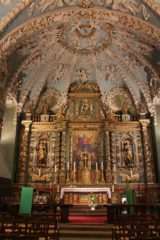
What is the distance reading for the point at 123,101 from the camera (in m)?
18.4

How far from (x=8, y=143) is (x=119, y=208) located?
8.64 m

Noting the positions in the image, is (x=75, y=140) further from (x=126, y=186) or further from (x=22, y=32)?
(x=22, y=32)

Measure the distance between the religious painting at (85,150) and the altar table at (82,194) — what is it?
5.42ft

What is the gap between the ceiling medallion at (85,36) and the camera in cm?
1461

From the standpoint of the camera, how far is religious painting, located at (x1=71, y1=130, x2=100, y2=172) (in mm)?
16250

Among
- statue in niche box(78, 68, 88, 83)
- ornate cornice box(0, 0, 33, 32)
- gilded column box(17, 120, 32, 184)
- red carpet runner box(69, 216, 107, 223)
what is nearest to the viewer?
red carpet runner box(69, 216, 107, 223)

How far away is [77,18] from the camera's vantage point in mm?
13617

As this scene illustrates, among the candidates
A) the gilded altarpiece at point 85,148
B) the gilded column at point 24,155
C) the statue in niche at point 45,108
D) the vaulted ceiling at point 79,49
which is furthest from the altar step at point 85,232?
the statue in niche at point 45,108

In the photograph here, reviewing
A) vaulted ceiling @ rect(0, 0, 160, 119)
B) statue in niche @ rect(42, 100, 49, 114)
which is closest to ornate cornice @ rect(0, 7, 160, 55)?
vaulted ceiling @ rect(0, 0, 160, 119)

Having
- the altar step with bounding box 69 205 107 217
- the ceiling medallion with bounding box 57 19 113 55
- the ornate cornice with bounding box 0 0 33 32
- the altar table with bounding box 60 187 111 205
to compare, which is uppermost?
the ceiling medallion with bounding box 57 19 113 55

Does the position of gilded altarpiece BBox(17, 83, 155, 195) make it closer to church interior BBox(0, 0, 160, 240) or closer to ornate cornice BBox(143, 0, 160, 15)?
church interior BBox(0, 0, 160, 240)

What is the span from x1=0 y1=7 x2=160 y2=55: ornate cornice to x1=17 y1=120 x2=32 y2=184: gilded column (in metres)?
6.07

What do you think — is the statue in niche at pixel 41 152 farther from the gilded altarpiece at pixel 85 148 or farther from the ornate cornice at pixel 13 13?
the ornate cornice at pixel 13 13

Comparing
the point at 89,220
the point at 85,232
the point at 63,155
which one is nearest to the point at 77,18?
the point at 63,155
